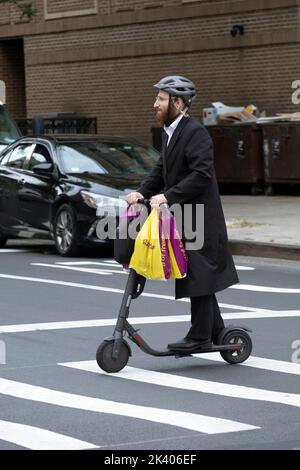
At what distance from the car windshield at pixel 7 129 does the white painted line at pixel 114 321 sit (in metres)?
11.8

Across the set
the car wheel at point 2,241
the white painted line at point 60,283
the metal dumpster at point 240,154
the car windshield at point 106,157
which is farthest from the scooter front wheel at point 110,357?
the metal dumpster at point 240,154

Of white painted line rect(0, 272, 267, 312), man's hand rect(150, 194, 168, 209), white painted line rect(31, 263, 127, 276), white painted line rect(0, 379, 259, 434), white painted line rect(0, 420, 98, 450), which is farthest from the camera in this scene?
white painted line rect(31, 263, 127, 276)

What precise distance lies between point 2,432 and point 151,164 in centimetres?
1130

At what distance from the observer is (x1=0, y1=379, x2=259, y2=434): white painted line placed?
7.28 m

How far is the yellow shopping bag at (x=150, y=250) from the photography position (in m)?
8.68

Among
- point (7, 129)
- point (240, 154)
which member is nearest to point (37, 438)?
point (7, 129)

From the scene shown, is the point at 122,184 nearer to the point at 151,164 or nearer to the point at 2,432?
the point at 151,164

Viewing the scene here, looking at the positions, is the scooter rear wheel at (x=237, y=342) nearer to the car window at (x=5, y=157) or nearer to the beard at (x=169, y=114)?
the beard at (x=169, y=114)

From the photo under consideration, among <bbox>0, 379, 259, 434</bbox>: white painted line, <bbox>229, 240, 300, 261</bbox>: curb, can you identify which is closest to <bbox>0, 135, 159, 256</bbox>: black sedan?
<bbox>229, 240, 300, 261</bbox>: curb

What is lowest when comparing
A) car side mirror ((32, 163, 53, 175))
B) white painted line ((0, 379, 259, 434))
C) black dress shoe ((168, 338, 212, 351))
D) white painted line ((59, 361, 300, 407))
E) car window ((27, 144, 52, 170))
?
white painted line ((59, 361, 300, 407))

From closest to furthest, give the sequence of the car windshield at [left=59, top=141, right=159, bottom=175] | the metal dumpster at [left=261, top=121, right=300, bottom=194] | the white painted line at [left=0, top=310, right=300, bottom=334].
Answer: the white painted line at [left=0, top=310, right=300, bottom=334] < the car windshield at [left=59, top=141, right=159, bottom=175] < the metal dumpster at [left=261, top=121, right=300, bottom=194]

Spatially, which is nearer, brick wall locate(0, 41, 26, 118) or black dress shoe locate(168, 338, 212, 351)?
black dress shoe locate(168, 338, 212, 351)

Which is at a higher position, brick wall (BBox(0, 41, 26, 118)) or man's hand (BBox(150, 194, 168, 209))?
brick wall (BBox(0, 41, 26, 118))

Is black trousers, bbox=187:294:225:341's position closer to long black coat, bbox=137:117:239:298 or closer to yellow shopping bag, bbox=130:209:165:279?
long black coat, bbox=137:117:239:298
